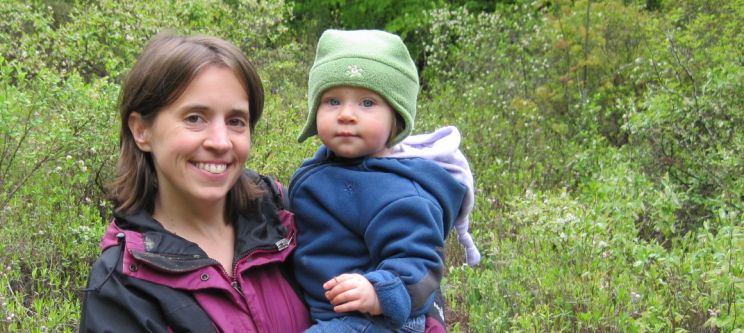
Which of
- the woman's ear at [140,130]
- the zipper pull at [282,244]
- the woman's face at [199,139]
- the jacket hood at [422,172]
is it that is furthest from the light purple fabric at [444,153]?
the woman's ear at [140,130]

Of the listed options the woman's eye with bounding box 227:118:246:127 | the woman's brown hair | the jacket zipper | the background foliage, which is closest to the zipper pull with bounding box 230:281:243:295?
the jacket zipper

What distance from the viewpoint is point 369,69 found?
245cm

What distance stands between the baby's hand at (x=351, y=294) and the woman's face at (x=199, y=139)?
0.41 meters

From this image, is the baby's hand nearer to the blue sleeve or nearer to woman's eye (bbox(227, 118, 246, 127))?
the blue sleeve

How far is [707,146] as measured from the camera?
21.8ft

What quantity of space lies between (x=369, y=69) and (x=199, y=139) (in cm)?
59

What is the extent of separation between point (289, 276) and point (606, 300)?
7.77 feet

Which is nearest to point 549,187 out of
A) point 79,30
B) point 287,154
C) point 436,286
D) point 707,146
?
point 707,146

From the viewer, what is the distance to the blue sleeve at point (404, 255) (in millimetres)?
2236

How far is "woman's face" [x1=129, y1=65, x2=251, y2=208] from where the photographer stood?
7.11 ft

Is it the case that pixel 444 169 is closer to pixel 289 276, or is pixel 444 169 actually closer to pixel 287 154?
pixel 289 276

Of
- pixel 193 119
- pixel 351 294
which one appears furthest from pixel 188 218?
pixel 351 294

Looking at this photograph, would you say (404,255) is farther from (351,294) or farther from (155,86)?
(155,86)

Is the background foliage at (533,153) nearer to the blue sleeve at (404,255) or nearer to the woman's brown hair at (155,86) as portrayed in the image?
the woman's brown hair at (155,86)
